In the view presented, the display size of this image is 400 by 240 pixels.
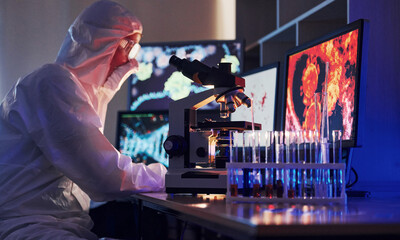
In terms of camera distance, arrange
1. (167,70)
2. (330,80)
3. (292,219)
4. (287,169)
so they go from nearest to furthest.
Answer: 1. (292,219)
2. (287,169)
3. (330,80)
4. (167,70)

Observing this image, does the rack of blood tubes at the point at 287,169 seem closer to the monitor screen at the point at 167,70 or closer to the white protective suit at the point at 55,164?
the white protective suit at the point at 55,164

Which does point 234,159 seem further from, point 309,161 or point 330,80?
point 330,80

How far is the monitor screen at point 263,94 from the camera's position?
7.53ft

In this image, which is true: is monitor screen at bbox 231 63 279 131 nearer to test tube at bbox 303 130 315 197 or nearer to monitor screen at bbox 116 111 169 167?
monitor screen at bbox 116 111 169 167

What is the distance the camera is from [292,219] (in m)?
0.93

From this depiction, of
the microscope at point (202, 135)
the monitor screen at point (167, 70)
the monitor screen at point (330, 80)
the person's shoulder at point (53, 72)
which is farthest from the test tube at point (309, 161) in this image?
the monitor screen at point (167, 70)

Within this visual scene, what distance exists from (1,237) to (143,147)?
1.38 m

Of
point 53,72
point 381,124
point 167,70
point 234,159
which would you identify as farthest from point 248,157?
point 167,70

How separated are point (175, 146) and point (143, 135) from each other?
1.37m

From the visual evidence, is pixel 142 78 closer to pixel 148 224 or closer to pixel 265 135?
pixel 148 224

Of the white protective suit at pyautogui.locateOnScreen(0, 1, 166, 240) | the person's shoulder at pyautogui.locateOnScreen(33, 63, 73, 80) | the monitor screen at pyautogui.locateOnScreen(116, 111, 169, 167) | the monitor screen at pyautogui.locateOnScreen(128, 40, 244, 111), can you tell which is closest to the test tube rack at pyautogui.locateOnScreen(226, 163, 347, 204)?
the white protective suit at pyautogui.locateOnScreen(0, 1, 166, 240)

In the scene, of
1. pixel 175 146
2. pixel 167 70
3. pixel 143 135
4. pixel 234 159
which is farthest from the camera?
pixel 167 70

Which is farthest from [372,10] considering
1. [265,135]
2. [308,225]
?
[308,225]

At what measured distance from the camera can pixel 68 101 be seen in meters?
1.81
